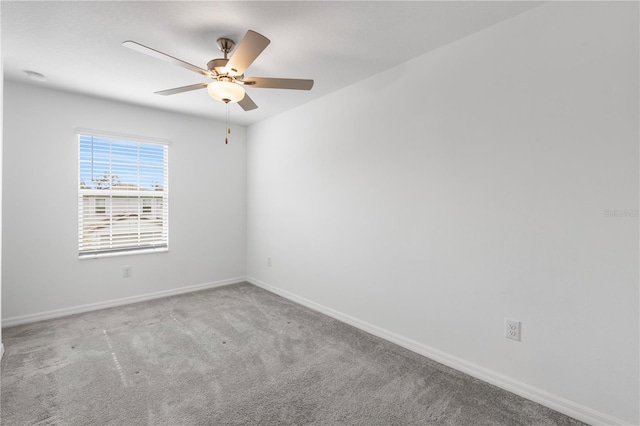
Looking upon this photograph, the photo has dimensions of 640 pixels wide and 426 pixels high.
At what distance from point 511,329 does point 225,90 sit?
2.52m

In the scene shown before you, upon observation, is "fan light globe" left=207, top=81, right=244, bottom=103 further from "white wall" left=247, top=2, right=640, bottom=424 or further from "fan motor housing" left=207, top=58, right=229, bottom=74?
"white wall" left=247, top=2, right=640, bottom=424

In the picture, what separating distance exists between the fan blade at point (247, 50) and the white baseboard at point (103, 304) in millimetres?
3211

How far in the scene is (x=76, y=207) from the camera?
351 centimetres

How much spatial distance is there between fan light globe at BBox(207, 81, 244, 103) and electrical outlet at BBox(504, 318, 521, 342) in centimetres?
242

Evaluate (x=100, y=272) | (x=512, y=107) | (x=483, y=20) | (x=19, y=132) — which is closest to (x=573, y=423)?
(x=512, y=107)

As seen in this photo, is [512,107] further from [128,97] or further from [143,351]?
[128,97]

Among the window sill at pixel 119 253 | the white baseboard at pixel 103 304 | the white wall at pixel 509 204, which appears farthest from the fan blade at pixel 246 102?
the white baseboard at pixel 103 304

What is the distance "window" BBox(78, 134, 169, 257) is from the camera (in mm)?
3605

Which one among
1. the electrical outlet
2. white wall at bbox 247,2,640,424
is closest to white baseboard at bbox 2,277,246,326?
white wall at bbox 247,2,640,424

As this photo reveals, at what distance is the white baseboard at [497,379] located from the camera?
5.84 ft

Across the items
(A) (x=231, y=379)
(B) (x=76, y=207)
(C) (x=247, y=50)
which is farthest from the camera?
(B) (x=76, y=207)

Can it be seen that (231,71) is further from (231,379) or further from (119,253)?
(119,253)

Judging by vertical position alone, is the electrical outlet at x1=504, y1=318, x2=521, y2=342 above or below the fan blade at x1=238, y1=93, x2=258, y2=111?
below

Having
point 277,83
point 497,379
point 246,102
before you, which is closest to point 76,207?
point 246,102
